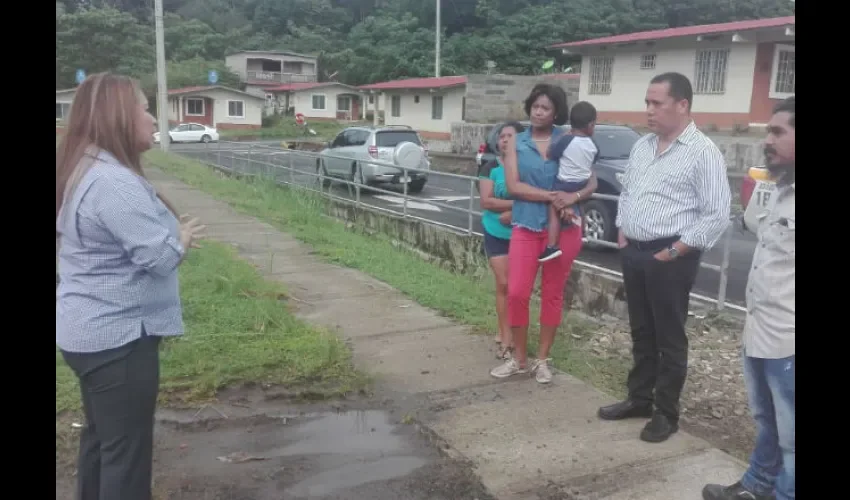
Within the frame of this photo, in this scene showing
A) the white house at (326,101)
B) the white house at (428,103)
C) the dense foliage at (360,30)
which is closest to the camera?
the dense foliage at (360,30)

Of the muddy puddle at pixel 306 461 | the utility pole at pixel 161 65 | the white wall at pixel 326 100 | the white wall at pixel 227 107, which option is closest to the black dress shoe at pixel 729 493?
the muddy puddle at pixel 306 461

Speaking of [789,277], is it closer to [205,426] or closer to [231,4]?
[205,426]

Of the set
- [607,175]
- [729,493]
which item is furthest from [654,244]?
[607,175]

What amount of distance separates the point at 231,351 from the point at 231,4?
7049 centimetres

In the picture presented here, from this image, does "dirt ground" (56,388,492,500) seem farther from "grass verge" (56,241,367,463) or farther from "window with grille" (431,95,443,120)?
"window with grille" (431,95,443,120)

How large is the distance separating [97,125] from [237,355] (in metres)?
2.45

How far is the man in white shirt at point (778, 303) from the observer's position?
8.07 ft

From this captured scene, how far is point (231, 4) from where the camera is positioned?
68.8 metres

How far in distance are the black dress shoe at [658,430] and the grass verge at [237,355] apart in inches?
62.1

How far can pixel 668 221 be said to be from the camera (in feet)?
10.8

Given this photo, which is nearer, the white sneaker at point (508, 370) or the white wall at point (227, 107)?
the white sneaker at point (508, 370)

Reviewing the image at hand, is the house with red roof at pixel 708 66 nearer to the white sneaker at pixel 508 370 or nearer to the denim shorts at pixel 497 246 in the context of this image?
the denim shorts at pixel 497 246

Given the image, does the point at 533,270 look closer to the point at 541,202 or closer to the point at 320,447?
the point at 541,202
